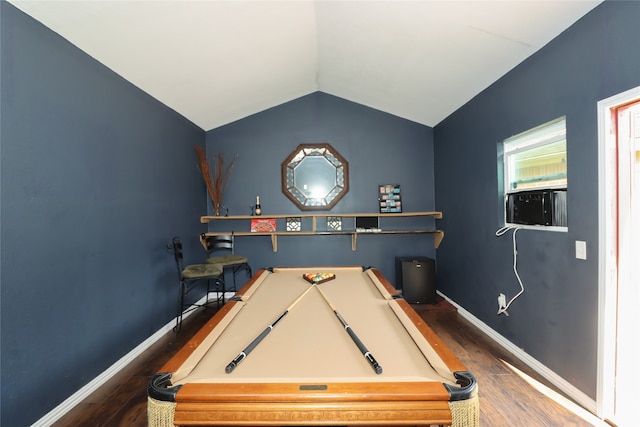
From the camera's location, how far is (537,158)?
7.21 ft

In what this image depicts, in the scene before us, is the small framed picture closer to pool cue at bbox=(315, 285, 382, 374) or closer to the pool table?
the pool table

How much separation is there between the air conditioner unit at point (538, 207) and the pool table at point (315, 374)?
1.40 metres

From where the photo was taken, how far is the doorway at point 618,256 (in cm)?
151

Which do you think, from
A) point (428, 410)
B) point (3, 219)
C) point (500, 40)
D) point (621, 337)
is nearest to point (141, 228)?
point (3, 219)

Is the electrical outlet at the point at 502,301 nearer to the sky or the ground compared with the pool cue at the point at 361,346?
nearer to the ground

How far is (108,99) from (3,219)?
121 cm

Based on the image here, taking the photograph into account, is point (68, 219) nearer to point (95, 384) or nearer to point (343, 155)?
point (95, 384)

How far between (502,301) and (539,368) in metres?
0.58

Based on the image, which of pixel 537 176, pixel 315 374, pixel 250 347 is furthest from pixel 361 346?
pixel 537 176

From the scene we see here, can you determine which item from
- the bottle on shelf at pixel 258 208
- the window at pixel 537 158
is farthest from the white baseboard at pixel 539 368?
the bottle on shelf at pixel 258 208

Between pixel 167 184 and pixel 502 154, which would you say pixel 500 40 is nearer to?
pixel 502 154

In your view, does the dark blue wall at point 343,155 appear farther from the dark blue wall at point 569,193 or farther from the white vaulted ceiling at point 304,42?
the dark blue wall at point 569,193

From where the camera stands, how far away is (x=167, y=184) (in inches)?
116

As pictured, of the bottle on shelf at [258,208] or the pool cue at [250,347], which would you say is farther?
the bottle on shelf at [258,208]
